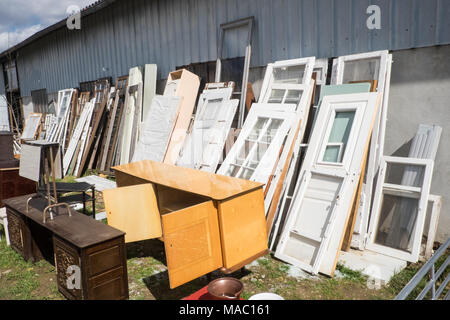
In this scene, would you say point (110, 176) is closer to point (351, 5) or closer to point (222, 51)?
point (222, 51)

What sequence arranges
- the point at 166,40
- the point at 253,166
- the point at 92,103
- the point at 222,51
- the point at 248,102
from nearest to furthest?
1. the point at 253,166
2. the point at 248,102
3. the point at 222,51
4. the point at 166,40
5. the point at 92,103

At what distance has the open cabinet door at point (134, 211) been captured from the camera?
11.8 feet

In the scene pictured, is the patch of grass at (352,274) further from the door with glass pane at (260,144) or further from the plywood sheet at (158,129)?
the plywood sheet at (158,129)

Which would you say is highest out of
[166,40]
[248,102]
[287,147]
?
[166,40]

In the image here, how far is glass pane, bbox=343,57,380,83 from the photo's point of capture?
432 centimetres

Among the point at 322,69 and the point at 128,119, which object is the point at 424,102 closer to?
the point at 322,69

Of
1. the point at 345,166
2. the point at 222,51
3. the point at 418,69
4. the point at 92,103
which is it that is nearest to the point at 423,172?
the point at 345,166

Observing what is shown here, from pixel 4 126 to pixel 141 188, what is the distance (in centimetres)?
1688

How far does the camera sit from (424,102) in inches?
161

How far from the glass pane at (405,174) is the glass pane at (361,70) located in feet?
4.04

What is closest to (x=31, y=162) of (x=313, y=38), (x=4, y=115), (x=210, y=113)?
(x=210, y=113)

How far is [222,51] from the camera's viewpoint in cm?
647

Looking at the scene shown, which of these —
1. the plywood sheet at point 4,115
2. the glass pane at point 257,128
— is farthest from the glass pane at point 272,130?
the plywood sheet at point 4,115

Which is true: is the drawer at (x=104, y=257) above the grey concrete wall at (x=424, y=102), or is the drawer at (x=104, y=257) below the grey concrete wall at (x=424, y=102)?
below
